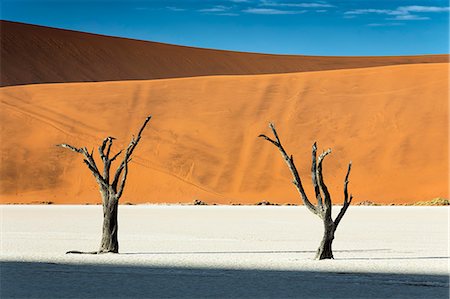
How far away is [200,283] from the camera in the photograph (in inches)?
457

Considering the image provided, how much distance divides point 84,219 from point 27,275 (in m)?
16.4

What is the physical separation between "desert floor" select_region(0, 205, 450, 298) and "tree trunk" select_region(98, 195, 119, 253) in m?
0.47

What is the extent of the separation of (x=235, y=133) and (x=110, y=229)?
115 ft

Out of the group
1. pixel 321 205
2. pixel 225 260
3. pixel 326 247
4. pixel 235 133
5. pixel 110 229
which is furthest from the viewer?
pixel 235 133

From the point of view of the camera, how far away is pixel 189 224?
26.4 m

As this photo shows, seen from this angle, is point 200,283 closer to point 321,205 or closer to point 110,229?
point 321,205

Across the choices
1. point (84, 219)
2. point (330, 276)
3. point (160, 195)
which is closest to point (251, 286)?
point (330, 276)

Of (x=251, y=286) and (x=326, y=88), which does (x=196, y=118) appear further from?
(x=251, y=286)

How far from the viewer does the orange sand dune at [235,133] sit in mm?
44781

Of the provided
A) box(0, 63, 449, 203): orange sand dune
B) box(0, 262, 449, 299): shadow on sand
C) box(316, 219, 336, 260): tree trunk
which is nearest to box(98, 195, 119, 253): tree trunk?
box(0, 262, 449, 299): shadow on sand

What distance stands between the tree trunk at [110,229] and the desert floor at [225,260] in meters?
0.47

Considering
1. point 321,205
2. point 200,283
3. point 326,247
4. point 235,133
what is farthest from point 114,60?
point 200,283

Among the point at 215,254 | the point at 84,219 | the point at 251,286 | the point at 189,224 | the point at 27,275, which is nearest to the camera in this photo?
the point at 251,286

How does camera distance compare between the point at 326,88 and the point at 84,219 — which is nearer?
the point at 84,219
